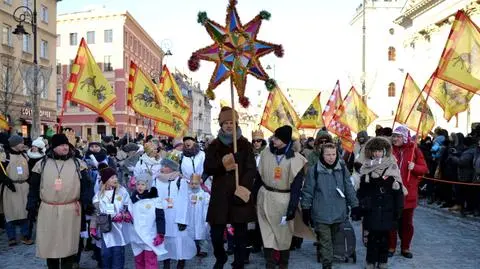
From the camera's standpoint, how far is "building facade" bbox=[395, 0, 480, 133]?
37688 mm

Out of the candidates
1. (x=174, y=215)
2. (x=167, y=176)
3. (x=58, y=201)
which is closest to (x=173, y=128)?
(x=167, y=176)

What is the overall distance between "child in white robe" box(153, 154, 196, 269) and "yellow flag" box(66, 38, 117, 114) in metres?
4.25

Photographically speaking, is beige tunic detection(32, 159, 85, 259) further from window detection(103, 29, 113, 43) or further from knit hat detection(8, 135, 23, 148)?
window detection(103, 29, 113, 43)

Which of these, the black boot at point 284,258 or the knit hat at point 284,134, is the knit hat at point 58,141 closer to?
the knit hat at point 284,134

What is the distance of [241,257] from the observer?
6.70 meters

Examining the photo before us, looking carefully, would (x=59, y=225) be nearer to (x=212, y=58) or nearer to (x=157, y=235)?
(x=157, y=235)

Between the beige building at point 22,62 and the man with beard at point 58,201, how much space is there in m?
25.7

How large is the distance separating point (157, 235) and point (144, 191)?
0.56 metres

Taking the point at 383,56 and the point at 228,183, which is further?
the point at 383,56

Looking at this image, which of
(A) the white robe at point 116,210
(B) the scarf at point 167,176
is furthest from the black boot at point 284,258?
(A) the white robe at point 116,210

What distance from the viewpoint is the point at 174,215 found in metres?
7.26

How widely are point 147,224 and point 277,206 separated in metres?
1.58

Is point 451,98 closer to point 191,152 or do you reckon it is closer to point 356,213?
point 356,213

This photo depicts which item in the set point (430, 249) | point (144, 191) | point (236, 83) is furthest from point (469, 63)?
point (144, 191)
